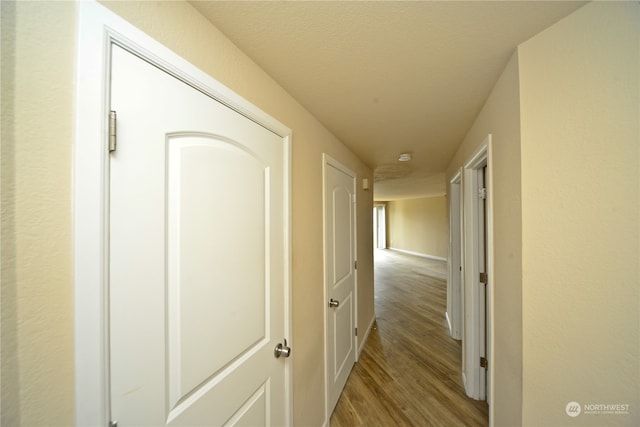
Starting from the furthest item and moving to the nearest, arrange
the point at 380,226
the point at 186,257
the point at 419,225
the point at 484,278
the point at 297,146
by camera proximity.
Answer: the point at 380,226 < the point at 419,225 < the point at 484,278 < the point at 297,146 < the point at 186,257

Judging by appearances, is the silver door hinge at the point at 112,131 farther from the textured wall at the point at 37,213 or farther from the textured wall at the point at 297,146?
the textured wall at the point at 297,146

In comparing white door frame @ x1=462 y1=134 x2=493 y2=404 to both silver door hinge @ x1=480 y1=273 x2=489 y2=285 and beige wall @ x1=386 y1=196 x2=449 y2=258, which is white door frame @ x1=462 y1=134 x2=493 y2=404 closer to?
silver door hinge @ x1=480 y1=273 x2=489 y2=285

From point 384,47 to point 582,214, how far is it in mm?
997

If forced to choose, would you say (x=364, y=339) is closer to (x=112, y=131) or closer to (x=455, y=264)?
(x=455, y=264)

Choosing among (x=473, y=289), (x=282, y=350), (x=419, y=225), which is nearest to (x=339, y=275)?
(x=282, y=350)

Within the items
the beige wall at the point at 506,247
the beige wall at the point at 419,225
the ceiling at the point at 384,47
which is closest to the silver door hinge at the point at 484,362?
the beige wall at the point at 506,247

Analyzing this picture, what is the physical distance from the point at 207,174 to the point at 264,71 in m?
0.68

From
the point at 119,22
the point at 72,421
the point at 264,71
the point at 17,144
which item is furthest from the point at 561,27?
the point at 72,421

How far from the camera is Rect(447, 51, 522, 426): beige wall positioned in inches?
38.4

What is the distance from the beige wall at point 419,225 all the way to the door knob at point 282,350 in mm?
7086

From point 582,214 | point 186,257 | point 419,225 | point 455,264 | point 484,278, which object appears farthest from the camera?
point 419,225

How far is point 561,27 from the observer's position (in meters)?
0.85

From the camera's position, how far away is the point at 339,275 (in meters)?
2.04

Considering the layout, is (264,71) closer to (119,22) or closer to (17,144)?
(119,22)
